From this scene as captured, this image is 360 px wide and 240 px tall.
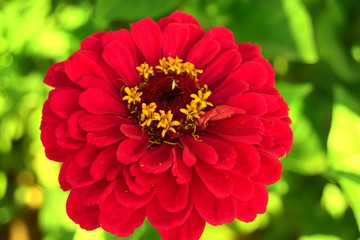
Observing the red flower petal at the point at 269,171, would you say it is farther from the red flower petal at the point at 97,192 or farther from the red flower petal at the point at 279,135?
the red flower petal at the point at 97,192

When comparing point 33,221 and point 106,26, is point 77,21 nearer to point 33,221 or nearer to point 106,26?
point 106,26

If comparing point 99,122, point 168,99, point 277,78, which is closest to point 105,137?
point 99,122

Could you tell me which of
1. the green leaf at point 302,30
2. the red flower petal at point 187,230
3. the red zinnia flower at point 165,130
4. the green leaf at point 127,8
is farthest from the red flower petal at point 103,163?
the green leaf at point 302,30

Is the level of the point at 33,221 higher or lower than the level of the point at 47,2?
lower

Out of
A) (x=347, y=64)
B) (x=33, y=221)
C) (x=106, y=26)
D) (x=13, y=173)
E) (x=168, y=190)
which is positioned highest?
(x=168, y=190)

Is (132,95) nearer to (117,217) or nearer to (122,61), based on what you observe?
(122,61)

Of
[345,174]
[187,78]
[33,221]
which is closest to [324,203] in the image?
[345,174]
